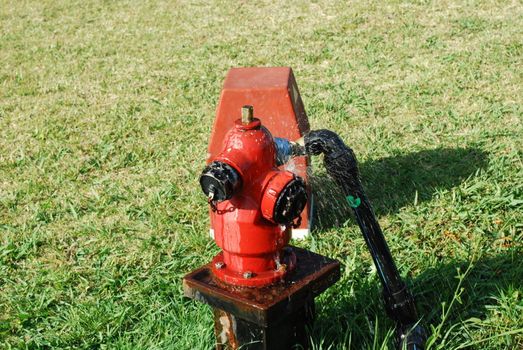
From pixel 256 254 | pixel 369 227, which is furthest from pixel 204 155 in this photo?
pixel 256 254

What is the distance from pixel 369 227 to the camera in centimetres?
245

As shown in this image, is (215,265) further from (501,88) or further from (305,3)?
(305,3)

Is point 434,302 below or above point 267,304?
below

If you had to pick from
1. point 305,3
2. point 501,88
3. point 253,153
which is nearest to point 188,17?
point 305,3

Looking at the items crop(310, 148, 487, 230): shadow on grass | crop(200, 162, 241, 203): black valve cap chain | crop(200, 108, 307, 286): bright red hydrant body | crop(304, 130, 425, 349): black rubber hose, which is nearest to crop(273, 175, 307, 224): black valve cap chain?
crop(200, 108, 307, 286): bright red hydrant body

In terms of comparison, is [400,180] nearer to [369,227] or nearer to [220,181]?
[369,227]

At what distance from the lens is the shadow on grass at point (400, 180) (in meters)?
3.81

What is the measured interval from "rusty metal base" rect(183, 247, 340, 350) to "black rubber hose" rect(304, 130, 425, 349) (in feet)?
0.65

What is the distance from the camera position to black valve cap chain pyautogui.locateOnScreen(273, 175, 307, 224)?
205 centimetres

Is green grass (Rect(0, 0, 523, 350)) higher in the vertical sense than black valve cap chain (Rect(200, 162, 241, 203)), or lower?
lower

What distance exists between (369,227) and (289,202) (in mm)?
503

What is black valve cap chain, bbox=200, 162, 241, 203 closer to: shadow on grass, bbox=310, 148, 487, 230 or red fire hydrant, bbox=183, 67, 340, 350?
red fire hydrant, bbox=183, 67, 340, 350

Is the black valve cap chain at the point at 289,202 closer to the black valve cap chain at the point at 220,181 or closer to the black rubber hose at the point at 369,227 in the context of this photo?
the black valve cap chain at the point at 220,181

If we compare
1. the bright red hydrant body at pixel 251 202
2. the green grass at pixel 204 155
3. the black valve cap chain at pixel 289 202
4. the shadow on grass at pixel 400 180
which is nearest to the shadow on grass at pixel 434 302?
the green grass at pixel 204 155
